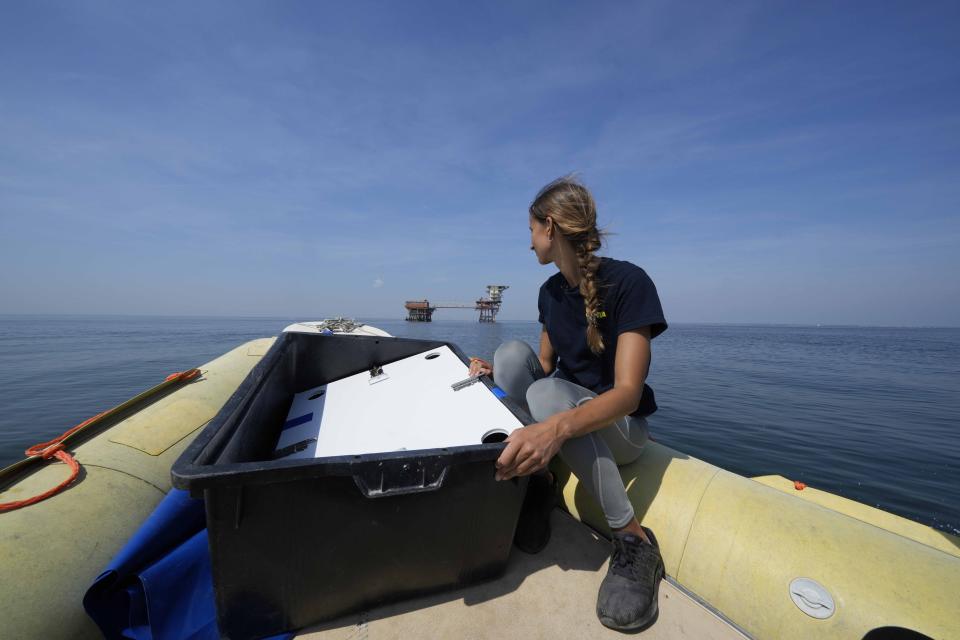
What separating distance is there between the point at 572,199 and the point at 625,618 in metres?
1.71

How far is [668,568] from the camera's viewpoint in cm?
164

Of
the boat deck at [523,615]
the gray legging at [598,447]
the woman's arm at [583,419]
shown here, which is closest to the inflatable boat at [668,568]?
the boat deck at [523,615]

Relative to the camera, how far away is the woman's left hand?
1.27 metres

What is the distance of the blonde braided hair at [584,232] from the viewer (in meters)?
1.73

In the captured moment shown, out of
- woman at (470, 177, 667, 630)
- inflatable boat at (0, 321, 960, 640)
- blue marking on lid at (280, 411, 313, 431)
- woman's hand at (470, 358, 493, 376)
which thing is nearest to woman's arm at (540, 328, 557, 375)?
woman at (470, 177, 667, 630)

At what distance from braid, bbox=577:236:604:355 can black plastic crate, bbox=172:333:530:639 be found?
2.37 feet

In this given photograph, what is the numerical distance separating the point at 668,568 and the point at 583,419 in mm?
883

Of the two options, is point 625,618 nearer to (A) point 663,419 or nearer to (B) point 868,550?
(B) point 868,550

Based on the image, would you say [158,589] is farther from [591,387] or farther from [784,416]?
[784,416]

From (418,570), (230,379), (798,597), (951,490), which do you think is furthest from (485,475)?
(951,490)

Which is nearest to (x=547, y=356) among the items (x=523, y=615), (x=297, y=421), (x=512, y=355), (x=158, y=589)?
(x=512, y=355)

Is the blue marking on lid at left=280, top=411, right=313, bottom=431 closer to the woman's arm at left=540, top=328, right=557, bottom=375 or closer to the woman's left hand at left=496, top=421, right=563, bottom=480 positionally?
the woman's arm at left=540, top=328, right=557, bottom=375

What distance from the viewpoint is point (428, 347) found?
10.9 ft

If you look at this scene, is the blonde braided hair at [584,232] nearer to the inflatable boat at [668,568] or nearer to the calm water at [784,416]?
the inflatable boat at [668,568]
